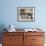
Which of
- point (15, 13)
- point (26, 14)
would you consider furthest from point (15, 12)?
point (26, 14)

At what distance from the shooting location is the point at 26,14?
4.54 meters

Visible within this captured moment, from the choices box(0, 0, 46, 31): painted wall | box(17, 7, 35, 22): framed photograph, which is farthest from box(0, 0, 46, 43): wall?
box(17, 7, 35, 22): framed photograph

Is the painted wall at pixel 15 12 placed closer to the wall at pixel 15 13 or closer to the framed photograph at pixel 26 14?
the wall at pixel 15 13

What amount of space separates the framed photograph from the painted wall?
0.33 ft

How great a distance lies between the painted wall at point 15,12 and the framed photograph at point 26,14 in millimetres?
101

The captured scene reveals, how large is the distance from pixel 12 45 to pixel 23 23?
2.92ft

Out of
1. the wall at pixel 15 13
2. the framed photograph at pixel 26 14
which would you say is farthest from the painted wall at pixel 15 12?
the framed photograph at pixel 26 14

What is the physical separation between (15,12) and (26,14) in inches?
14.8

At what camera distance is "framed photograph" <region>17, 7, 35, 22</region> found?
14.8 feet

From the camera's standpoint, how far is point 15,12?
14.8 feet

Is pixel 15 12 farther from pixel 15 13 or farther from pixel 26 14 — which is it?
pixel 26 14

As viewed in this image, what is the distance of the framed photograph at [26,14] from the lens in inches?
177

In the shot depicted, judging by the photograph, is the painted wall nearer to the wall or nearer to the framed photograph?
the wall

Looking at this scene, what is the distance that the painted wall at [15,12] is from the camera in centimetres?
448
